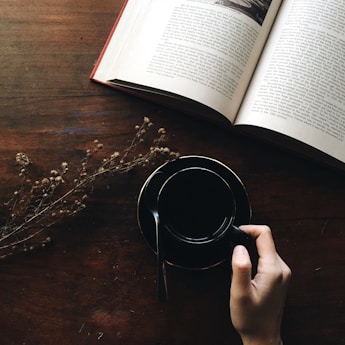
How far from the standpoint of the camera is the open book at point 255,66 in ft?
2.75

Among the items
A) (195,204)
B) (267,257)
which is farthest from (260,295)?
(195,204)

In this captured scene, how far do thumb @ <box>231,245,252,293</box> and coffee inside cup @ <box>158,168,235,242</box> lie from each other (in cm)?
5

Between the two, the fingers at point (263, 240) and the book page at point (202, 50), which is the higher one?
the book page at point (202, 50)

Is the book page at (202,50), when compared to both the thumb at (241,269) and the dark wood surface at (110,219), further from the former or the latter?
the thumb at (241,269)

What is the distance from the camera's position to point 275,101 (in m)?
0.84

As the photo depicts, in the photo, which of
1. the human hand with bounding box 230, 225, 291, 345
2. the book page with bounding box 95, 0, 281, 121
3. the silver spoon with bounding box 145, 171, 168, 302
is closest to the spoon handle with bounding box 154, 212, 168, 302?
the silver spoon with bounding box 145, 171, 168, 302

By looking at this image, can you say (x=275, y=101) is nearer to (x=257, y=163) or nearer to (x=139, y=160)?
(x=257, y=163)

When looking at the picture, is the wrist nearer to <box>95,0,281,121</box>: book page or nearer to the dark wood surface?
the dark wood surface

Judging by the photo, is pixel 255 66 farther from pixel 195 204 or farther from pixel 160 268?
pixel 160 268

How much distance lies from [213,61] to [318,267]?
0.39 meters

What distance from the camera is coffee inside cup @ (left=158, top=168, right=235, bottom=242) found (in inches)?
30.1

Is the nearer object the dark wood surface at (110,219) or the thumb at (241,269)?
the thumb at (241,269)

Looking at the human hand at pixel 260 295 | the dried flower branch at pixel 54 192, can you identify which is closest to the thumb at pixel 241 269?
the human hand at pixel 260 295

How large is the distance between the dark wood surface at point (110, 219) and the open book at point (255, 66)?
0.20 ft
